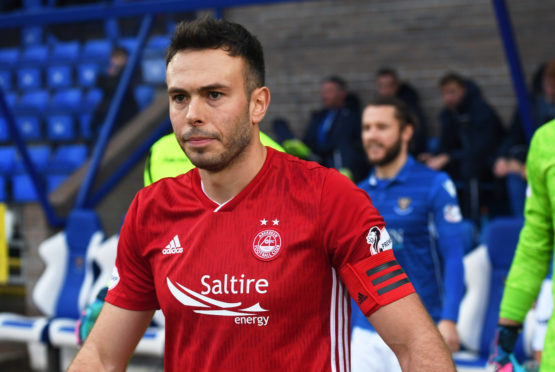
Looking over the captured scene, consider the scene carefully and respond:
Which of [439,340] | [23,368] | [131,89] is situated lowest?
[23,368]

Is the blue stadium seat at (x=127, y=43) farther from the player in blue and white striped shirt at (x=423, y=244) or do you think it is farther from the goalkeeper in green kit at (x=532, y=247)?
the goalkeeper in green kit at (x=532, y=247)

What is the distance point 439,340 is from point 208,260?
598 millimetres

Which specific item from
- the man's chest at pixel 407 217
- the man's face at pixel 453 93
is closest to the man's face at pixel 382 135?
the man's chest at pixel 407 217

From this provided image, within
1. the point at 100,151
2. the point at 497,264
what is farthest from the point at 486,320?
the point at 100,151

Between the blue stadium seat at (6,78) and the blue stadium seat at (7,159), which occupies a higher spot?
the blue stadium seat at (6,78)

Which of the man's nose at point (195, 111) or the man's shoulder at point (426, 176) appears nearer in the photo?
the man's nose at point (195, 111)

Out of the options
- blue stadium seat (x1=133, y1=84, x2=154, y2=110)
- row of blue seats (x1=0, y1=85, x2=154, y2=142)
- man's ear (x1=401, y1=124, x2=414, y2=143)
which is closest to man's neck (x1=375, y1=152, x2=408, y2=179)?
man's ear (x1=401, y1=124, x2=414, y2=143)

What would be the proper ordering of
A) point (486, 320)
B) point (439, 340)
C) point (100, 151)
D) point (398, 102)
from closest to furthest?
point (439, 340)
point (398, 102)
point (486, 320)
point (100, 151)

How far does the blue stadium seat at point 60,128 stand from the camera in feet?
32.3

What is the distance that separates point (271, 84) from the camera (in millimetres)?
10000

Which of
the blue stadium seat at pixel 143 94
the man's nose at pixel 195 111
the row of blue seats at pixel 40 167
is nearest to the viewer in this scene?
the man's nose at pixel 195 111

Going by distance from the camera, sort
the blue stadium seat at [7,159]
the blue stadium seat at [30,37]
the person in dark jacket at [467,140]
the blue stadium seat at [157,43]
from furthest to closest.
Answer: the blue stadium seat at [30,37] < the blue stadium seat at [7,159] < the blue stadium seat at [157,43] < the person in dark jacket at [467,140]

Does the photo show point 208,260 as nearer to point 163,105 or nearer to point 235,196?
point 235,196

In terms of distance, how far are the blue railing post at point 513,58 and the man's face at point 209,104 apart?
392cm
